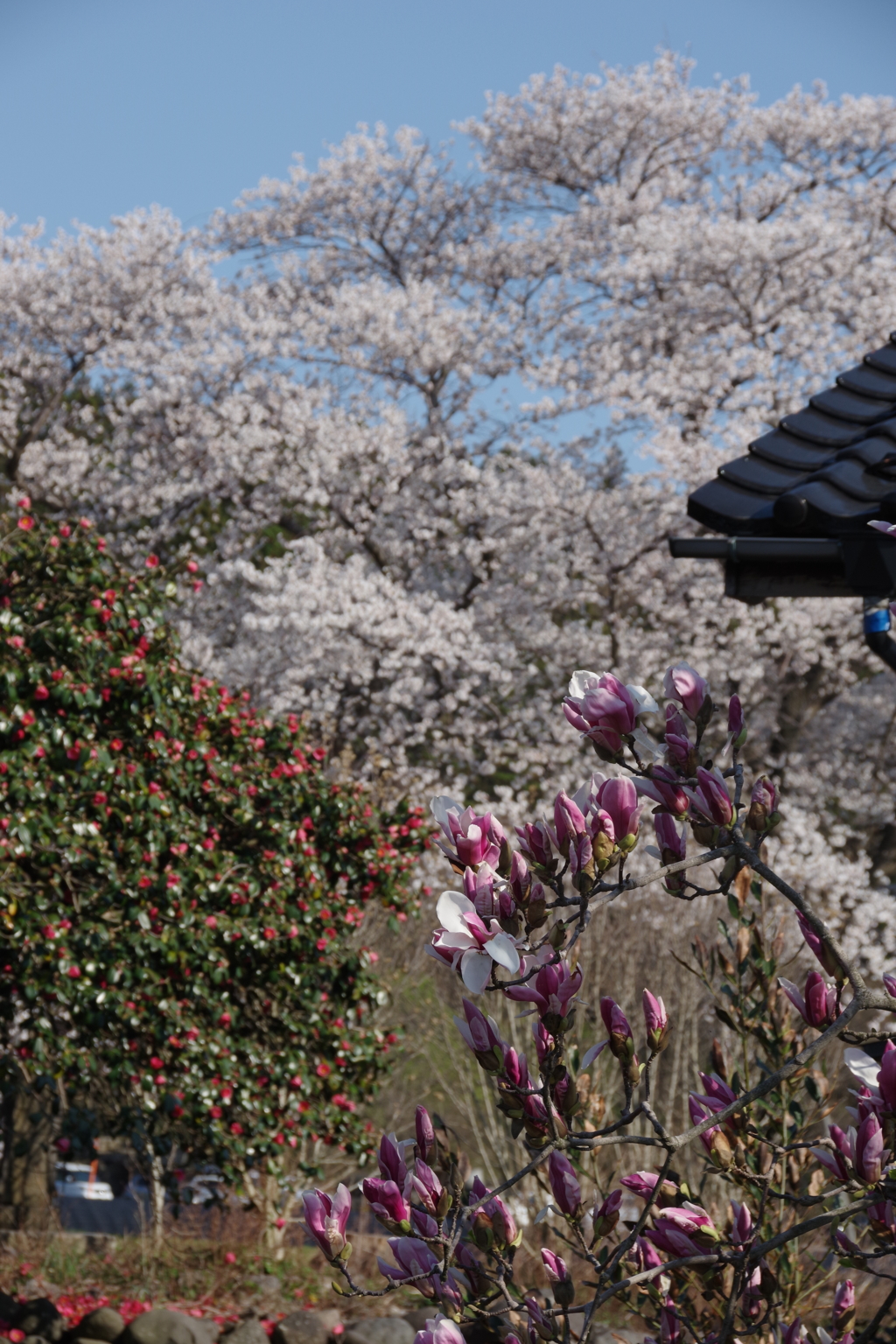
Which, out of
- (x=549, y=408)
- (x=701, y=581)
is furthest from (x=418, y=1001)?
(x=549, y=408)

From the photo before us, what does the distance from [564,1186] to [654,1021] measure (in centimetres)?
30

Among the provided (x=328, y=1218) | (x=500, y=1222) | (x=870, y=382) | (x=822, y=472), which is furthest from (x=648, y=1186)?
(x=870, y=382)

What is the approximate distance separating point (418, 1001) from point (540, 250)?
10.3m

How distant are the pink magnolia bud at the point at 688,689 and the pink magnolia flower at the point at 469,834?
1.05ft

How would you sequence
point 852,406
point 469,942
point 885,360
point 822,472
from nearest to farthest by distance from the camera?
1. point 469,942
2. point 822,472
3. point 852,406
4. point 885,360

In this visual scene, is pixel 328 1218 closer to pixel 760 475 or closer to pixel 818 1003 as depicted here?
pixel 818 1003

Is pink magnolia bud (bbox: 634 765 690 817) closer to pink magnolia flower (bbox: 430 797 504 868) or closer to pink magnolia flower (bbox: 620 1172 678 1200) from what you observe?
pink magnolia flower (bbox: 430 797 504 868)

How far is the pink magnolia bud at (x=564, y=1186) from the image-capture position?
1603 mm

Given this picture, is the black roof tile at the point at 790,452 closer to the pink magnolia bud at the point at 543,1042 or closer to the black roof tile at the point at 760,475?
the black roof tile at the point at 760,475

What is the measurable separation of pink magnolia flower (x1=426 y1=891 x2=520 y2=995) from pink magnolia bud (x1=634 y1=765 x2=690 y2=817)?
308 millimetres

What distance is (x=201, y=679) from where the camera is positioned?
20.6 feet

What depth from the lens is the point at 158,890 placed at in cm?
529

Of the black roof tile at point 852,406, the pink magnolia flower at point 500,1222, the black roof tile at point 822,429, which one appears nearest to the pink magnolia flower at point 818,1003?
the pink magnolia flower at point 500,1222

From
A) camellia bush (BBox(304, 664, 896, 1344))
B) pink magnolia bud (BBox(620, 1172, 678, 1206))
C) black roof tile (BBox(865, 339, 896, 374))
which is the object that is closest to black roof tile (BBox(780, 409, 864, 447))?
black roof tile (BBox(865, 339, 896, 374))
